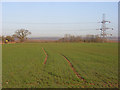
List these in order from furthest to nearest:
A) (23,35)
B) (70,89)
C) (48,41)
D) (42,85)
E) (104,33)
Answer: (23,35)
(48,41)
(104,33)
(42,85)
(70,89)

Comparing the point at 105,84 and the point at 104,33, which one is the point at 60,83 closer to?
the point at 105,84

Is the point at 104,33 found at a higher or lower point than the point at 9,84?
higher

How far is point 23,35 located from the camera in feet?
277

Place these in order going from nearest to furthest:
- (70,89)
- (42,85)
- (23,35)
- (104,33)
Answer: (70,89) < (42,85) < (104,33) < (23,35)

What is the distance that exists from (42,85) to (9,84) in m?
1.63

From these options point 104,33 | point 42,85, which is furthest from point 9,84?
point 104,33

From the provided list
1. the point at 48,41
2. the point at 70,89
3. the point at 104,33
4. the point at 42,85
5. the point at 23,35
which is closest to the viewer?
the point at 70,89

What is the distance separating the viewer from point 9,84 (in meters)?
6.25

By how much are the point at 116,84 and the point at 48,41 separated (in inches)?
2837


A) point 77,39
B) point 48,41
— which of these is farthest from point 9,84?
point 77,39

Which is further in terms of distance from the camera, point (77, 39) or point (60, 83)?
point (77, 39)

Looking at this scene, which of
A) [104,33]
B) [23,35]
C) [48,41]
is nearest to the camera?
[104,33]

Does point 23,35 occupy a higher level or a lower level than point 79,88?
higher

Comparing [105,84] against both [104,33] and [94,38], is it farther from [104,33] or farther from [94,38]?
[94,38]
